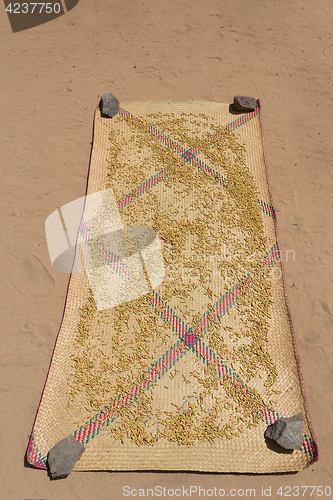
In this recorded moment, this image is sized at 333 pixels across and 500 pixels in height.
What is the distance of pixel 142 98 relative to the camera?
14.8 ft

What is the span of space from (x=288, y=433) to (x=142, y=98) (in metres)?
4.47

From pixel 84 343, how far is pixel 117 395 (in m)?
0.55

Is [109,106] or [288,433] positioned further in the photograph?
[109,106]

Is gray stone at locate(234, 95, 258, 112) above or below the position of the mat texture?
above

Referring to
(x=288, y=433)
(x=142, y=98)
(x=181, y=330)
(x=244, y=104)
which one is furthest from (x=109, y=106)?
(x=288, y=433)

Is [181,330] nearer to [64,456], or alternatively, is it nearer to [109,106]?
[64,456]

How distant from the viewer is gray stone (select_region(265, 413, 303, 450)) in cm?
236

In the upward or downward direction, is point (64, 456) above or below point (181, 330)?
below

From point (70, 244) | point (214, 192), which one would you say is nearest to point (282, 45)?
point (214, 192)

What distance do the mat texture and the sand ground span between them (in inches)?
9.7

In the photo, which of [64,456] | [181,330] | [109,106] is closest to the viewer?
[64,456]

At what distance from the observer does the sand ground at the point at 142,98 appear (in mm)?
2648

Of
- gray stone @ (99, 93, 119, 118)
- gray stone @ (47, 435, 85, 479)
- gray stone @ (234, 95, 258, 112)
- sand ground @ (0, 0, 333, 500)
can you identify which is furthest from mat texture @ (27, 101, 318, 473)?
gray stone @ (234, 95, 258, 112)

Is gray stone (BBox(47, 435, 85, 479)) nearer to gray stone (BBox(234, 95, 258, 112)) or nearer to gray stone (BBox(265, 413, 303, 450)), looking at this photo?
gray stone (BBox(265, 413, 303, 450))
